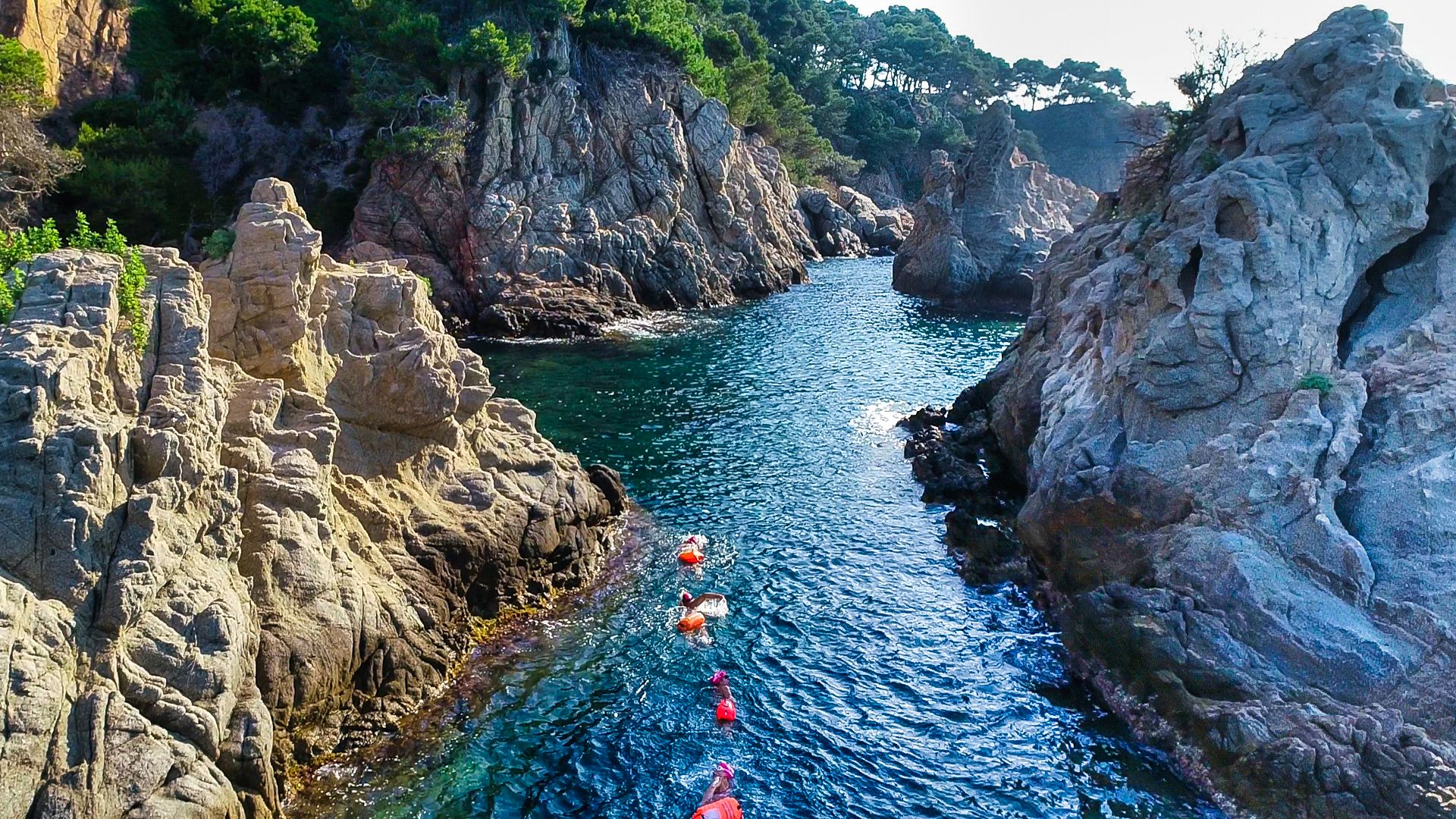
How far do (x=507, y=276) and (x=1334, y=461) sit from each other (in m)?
49.9

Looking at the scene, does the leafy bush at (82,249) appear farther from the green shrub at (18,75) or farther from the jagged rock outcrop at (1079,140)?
the jagged rock outcrop at (1079,140)

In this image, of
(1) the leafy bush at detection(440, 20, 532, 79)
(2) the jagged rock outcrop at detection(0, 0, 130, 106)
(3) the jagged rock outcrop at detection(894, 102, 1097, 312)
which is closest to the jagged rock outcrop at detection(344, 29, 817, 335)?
(1) the leafy bush at detection(440, 20, 532, 79)

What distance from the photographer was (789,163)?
363 feet

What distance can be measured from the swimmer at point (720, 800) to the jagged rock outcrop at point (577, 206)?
146ft

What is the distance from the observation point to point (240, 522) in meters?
18.4

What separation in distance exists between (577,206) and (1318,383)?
52029 mm

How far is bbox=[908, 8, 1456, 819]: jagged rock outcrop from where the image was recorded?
58.3 ft

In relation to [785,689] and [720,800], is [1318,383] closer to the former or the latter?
[785,689]

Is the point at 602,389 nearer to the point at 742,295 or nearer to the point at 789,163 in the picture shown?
the point at 742,295

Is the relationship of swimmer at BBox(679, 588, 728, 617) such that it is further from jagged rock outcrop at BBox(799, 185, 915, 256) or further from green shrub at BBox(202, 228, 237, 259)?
jagged rock outcrop at BBox(799, 185, 915, 256)

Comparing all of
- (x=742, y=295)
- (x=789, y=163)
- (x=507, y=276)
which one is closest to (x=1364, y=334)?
(x=507, y=276)

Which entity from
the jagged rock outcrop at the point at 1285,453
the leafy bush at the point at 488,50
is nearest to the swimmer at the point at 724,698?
the jagged rock outcrop at the point at 1285,453

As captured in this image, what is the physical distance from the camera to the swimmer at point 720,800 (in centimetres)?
1705

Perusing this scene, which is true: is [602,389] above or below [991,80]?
below
